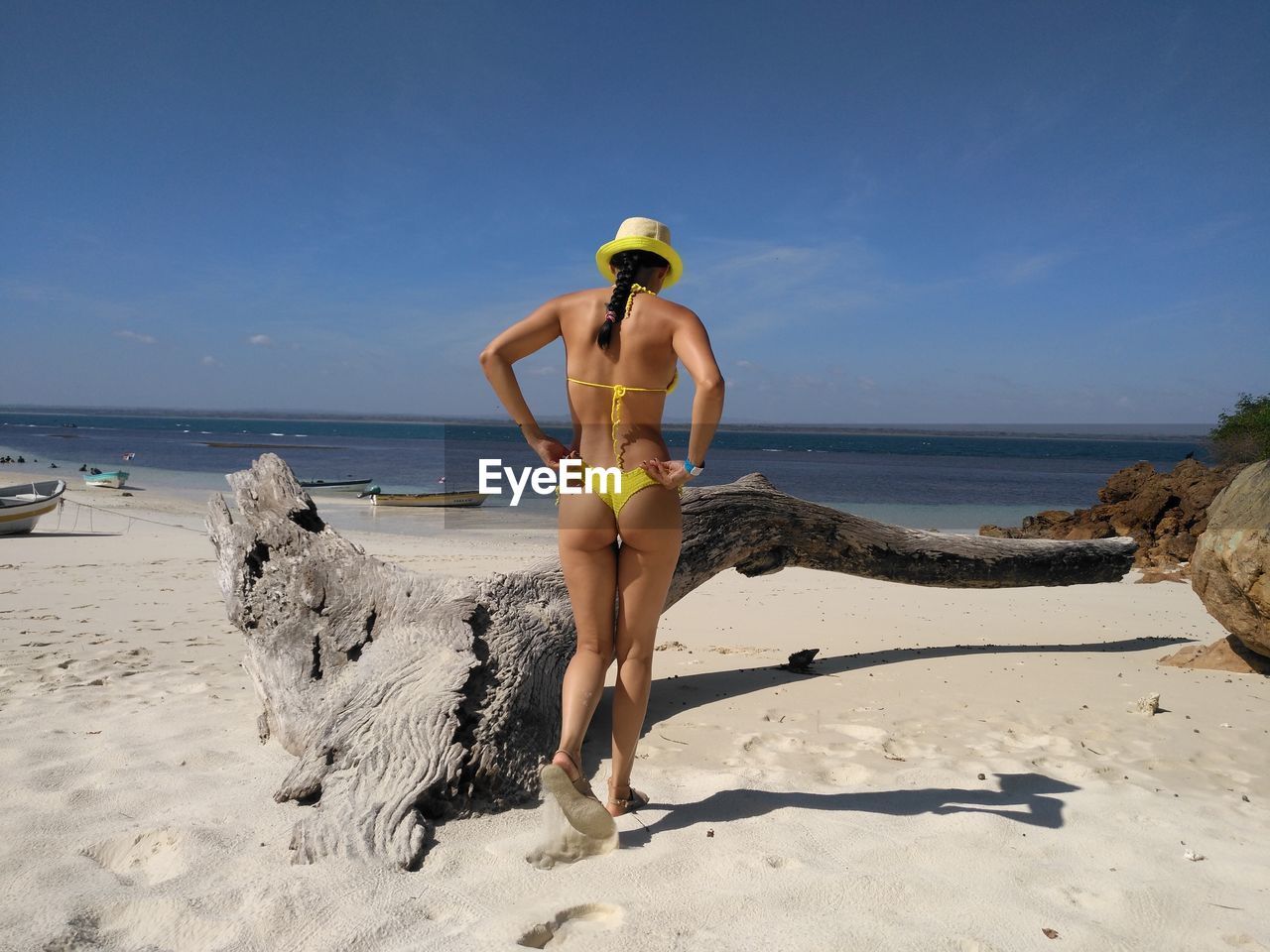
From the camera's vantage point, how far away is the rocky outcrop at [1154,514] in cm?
1223

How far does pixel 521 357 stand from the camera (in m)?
3.13

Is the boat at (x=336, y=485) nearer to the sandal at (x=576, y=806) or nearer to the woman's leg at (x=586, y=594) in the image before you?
the woman's leg at (x=586, y=594)

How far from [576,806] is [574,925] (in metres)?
0.43

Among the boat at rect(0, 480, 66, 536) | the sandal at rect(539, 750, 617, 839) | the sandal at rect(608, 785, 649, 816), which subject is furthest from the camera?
the boat at rect(0, 480, 66, 536)

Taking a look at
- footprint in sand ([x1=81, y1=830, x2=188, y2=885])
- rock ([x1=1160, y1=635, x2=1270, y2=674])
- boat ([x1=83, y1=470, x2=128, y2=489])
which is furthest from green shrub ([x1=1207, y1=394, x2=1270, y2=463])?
boat ([x1=83, y1=470, x2=128, y2=489])

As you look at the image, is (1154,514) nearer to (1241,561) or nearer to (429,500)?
(1241,561)

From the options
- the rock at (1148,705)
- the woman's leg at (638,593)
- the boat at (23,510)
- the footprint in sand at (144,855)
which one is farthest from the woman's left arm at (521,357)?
the boat at (23,510)

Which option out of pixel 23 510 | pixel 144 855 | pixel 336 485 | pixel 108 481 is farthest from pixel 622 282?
pixel 108 481

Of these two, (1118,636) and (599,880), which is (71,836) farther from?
(1118,636)

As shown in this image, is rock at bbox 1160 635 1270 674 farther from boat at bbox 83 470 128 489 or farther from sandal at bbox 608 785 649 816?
boat at bbox 83 470 128 489

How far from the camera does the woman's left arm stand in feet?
10.0

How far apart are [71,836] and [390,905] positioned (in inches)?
52.0

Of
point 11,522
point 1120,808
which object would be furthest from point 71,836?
point 11,522

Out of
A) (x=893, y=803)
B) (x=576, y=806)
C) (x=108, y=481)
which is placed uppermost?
(x=576, y=806)
